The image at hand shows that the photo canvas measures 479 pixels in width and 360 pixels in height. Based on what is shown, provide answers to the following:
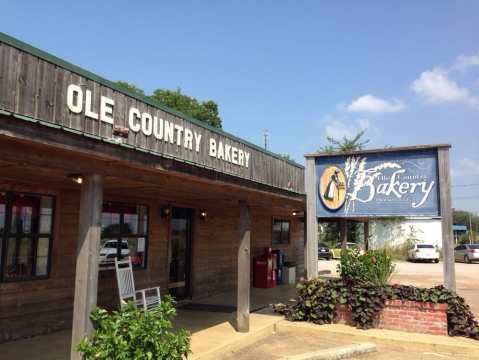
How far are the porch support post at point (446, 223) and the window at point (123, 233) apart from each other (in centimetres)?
583

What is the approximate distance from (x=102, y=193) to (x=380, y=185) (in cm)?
592

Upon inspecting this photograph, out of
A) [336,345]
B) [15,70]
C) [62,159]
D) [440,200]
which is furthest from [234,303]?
[15,70]

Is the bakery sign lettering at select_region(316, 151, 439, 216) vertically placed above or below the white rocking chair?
above

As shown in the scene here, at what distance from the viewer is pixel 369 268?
8.77m

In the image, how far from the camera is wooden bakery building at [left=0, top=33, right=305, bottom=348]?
3969 millimetres

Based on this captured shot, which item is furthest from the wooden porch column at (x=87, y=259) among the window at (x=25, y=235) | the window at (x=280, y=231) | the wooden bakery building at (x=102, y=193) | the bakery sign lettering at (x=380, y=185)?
the window at (x=280, y=231)

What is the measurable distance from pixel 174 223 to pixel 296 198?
9.59 ft

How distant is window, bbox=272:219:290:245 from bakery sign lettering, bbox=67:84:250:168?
28.4ft

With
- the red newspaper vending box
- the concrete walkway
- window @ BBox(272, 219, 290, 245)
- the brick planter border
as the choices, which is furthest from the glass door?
window @ BBox(272, 219, 290, 245)

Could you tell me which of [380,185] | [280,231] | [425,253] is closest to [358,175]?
[380,185]

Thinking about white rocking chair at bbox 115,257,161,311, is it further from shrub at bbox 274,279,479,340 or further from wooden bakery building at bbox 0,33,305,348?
shrub at bbox 274,279,479,340

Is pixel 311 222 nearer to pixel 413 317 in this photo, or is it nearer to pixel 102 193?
pixel 413 317

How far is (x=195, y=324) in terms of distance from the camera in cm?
828

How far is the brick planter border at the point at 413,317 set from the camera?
25.6 ft
